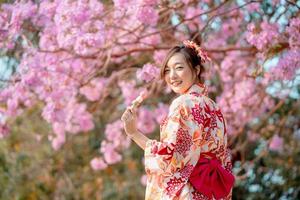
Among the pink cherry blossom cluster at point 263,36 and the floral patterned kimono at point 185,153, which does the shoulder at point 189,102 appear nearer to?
the floral patterned kimono at point 185,153

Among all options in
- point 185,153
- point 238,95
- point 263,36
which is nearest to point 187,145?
point 185,153

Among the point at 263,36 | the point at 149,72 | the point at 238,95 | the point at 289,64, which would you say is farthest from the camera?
the point at 238,95

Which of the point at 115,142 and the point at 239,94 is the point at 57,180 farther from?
the point at 239,94

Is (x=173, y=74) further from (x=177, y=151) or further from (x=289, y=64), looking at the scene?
(x=289, y=64)

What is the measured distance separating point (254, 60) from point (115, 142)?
1315 millimetres

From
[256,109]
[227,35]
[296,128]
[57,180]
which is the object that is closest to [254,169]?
[296,128]

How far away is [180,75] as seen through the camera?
2.89 meters

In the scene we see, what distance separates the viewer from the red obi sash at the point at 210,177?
2799 mm

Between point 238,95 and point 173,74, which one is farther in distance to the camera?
point 238,95

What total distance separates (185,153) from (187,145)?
0.10 ft

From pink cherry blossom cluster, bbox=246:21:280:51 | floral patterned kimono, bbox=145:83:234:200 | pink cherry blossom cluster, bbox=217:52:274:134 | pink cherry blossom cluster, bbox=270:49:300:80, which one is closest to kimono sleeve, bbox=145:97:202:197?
floral patterned kimono, bbox=145:83:234:200

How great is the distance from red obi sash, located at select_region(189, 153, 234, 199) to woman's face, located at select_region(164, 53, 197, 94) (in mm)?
271

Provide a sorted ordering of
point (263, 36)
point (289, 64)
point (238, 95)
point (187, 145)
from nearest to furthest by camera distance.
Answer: point (187, 145) → point (289, 64) → point (263, 36) → point (238, 95)

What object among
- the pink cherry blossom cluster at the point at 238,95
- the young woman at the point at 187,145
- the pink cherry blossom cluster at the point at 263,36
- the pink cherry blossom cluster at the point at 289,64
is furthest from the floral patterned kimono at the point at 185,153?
the pink cherry blossom cluster at the point at 238,95
